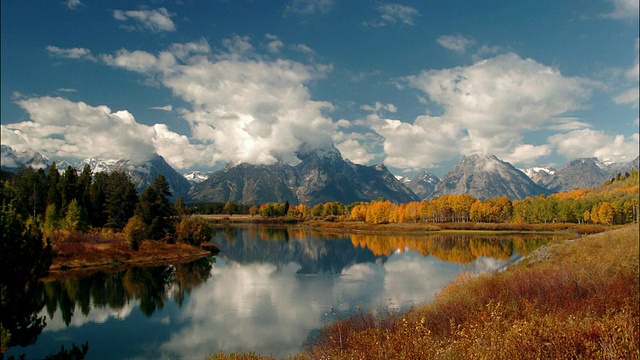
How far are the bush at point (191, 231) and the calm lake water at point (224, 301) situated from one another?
10.7 m

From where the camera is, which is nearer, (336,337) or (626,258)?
(336,337)

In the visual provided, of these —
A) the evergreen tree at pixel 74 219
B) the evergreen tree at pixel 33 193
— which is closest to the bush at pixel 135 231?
the evergreen tree at pixel 74 219

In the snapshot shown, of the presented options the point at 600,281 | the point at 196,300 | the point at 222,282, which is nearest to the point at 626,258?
the point at 600,281

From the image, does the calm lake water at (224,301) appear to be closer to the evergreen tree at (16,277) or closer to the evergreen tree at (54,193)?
the evergreen tree at (16,277)

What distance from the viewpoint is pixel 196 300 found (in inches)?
1779

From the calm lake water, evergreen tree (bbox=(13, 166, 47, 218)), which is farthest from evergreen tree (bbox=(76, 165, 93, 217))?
the calm lake water

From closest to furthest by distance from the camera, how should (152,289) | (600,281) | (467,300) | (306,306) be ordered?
(600,281) < (467,300) < (306,306) < (152,289)

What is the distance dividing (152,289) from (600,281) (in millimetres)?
46928

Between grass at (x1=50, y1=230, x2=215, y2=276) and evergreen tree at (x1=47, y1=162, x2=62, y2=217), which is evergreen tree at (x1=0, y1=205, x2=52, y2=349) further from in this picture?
evergreen tree at (x1=47, y1=162, x2=62, y2=217)

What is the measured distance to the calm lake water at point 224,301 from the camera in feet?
100

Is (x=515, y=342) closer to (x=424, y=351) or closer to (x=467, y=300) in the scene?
(x=424, y=351)

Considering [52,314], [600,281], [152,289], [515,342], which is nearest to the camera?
[515,342]

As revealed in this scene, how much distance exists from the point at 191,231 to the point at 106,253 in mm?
21797

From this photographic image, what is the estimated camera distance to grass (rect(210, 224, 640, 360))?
1073 centimetres
